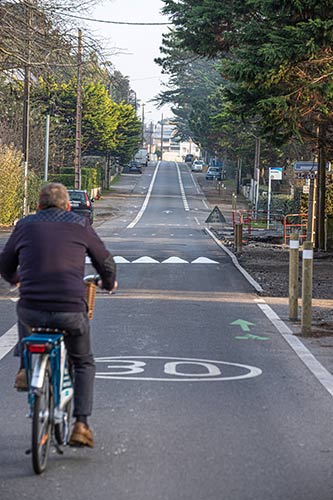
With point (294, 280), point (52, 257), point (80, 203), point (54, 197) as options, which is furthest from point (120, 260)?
point (80, 203)

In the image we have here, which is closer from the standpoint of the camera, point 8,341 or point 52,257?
point 52,257

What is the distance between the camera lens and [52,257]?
6.43 metres

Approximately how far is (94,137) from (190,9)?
2243 inches

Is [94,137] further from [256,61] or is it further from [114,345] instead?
[114,345]

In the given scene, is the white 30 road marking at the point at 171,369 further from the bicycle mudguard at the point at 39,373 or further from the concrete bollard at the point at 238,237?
the concrete bollard at the point at 238,237

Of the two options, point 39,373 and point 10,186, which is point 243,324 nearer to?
point 39,373

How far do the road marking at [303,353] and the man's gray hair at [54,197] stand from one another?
3556 mm

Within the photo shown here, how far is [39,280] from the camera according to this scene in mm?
6418

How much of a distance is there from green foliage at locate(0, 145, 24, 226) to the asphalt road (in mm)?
27763

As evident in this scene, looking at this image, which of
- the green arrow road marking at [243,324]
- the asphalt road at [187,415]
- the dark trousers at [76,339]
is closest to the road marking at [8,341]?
the asphalt road at [187,415]

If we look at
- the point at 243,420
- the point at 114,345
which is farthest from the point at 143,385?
the point at 114,345

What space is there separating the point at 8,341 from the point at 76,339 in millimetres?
5546

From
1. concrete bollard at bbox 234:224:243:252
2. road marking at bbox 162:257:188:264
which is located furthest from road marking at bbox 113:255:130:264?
concrete bollard at bbox 234:224:243:252

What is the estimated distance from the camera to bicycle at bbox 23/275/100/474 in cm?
600
